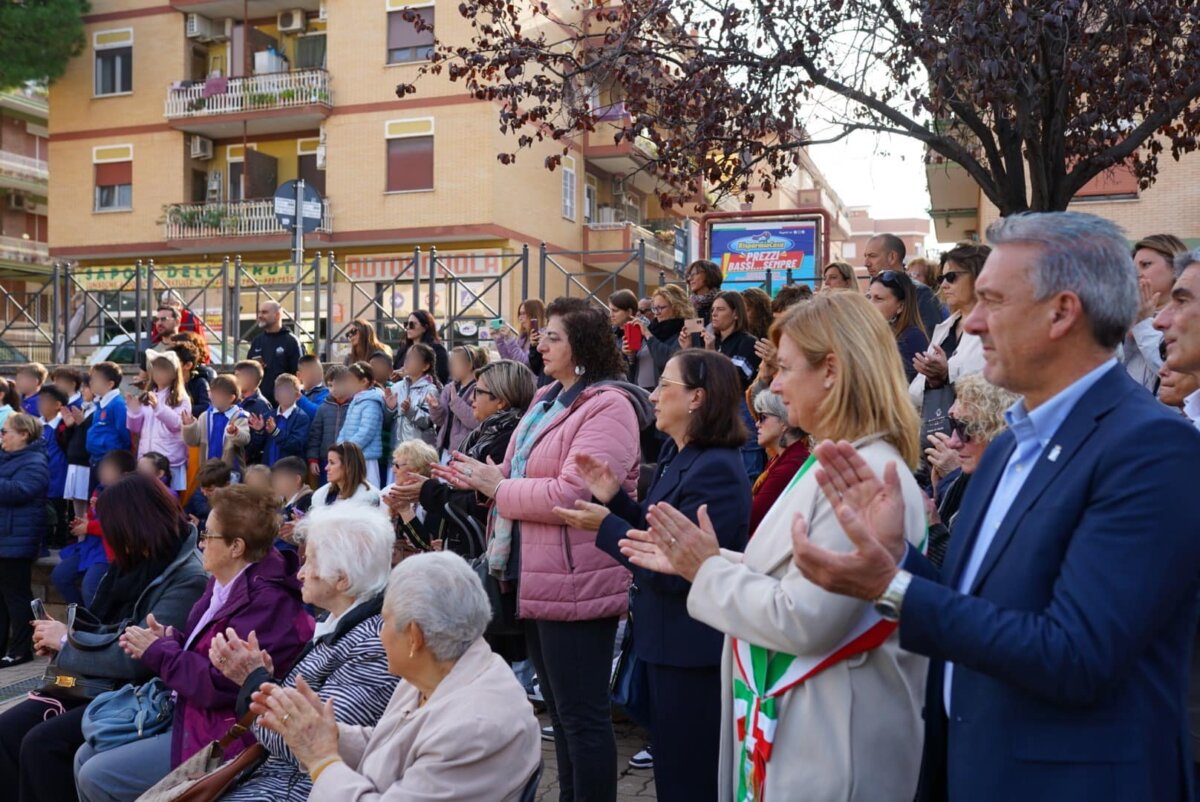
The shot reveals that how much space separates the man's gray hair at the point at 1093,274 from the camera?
2.03 metres

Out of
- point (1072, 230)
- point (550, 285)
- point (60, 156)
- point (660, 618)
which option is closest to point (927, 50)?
point (660, 618)

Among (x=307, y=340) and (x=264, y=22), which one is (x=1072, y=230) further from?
(x=264, y=22)

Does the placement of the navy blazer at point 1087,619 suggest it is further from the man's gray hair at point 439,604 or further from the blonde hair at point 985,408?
the blonde hair at point 985,408

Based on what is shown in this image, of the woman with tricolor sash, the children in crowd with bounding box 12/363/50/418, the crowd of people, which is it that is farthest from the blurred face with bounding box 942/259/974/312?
the children in crowd with bounding box 12/363/50/418

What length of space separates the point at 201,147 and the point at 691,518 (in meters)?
28.5

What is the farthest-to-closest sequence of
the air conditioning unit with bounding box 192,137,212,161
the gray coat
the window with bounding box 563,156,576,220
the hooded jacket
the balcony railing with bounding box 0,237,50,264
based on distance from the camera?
the balcony railing with bounding box 0,237,50,264 < the window with bounding box 563,156,576,220 < the air conditioning unit with bounding box 192,137,212,161 < the hooded jacket < the gray coat

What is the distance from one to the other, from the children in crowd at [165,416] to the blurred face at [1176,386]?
325 inches

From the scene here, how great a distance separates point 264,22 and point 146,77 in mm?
3550

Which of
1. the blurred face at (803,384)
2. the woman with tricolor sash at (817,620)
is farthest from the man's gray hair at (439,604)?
the blurred face at (803,384)

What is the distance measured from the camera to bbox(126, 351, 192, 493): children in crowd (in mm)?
9797

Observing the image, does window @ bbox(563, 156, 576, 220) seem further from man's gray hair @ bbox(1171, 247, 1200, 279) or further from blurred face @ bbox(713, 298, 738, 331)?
man's gray hair @ bbox(1171, 247, 1200, 279)

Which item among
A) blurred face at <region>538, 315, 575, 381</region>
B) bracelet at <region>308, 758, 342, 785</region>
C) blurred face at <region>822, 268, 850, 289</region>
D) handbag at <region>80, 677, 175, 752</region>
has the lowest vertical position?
handbag at <region>80, 677, 175, 752</region>

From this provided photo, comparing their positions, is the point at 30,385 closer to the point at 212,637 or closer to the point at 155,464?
the point at 155,464

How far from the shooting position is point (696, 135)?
8.34m
